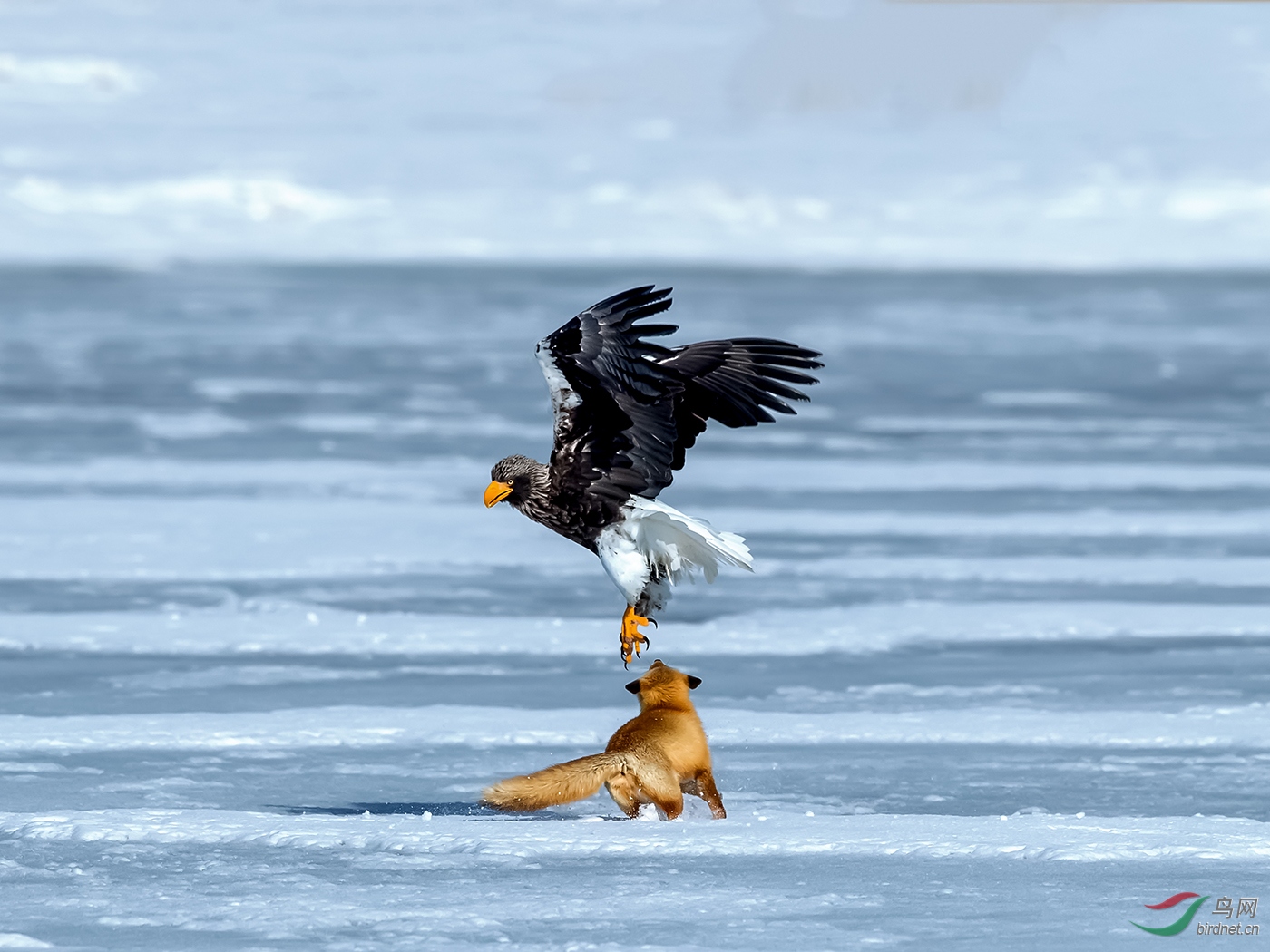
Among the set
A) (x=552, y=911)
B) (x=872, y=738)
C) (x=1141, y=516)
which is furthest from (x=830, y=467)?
(x=552, y=911)

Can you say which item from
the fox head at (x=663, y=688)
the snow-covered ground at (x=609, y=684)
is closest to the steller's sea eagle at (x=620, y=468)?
the fox head at (x=663, y=688)

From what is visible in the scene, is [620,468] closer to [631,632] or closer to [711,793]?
[631,632]

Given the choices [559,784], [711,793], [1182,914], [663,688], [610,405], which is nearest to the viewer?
[1182,914]

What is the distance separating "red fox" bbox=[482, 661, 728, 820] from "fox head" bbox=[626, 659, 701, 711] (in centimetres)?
12

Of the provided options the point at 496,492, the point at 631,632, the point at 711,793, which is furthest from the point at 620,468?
the point at 711,793

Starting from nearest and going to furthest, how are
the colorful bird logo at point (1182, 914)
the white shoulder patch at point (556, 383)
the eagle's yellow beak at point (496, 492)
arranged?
the colorful bird logo at point (1182, 914)
the white shoulder patch at point (556, 383)
the eagle's yellow beak at point (496, 492)

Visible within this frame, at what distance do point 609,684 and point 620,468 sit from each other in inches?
56.1

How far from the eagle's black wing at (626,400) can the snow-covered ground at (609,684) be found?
0.89 meters

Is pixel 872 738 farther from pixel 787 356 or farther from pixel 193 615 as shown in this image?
pixel 193 615

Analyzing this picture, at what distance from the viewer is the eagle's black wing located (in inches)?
230

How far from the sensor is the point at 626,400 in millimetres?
6113

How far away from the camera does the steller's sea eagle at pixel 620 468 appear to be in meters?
5.85

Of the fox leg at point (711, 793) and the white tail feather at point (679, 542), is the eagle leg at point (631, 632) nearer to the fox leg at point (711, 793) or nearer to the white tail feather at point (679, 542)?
the white tail feather at point (679, 542)

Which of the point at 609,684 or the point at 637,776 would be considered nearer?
the point at 637,776
